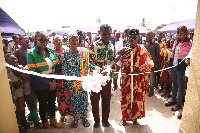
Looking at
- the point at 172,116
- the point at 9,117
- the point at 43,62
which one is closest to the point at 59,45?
the point at 43,62

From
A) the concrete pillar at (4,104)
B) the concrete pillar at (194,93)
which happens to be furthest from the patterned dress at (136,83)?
the concrete pillar at (4,104)

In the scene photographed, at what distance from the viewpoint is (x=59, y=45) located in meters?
3.44

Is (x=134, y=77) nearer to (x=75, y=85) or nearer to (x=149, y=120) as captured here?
(x=75, y=85)

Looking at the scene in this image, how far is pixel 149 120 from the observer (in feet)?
11.5

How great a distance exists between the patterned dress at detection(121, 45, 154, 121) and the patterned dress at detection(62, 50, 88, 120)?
91 cm

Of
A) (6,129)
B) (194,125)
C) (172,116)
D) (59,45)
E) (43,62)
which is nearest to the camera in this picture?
(6,129)

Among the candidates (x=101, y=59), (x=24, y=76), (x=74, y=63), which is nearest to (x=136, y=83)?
(x=101, y=59)

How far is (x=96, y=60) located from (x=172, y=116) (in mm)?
2738

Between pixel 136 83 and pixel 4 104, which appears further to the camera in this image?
pixel 136 83

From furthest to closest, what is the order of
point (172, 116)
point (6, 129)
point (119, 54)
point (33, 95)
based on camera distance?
1. point (172, 116)
2. point (33, 95)
3. point (119, 54)
4. point (6, 129)

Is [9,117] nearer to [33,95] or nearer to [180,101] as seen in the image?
[33,95]

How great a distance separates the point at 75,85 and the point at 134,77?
124 cm

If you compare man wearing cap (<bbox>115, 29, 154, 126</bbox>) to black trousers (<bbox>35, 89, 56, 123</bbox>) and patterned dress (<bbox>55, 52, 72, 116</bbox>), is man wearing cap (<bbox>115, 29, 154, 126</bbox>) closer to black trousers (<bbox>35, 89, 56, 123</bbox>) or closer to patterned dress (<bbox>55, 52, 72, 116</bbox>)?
patterned dress (<bbox>55, 52, 72, 116</bbox>)

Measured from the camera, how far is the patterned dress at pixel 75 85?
2.76m
